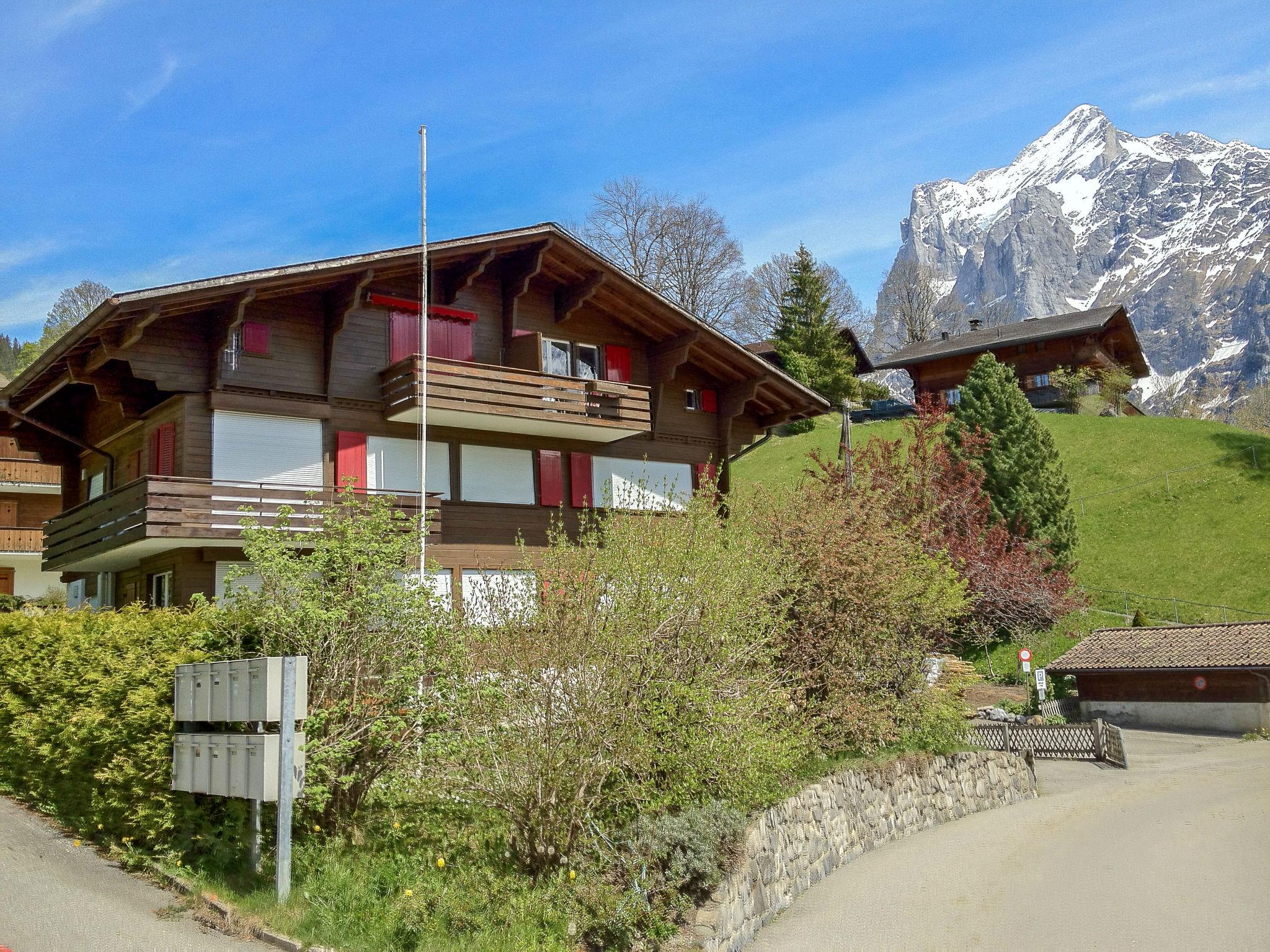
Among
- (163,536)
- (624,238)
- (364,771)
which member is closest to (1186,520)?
(624,238)

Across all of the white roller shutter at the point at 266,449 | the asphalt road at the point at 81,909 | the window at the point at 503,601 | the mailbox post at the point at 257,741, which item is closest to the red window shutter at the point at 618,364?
the white roller shutter at the point at 266,449

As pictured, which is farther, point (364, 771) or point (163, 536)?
point (163, 536)

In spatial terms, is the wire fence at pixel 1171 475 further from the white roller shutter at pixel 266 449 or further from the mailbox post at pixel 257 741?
the mailbox post at pixel 257 741

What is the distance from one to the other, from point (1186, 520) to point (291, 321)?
38.6 meters

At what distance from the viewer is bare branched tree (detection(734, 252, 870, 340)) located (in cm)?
7331

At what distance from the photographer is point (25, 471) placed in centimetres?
4453

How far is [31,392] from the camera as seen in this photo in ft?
81.6

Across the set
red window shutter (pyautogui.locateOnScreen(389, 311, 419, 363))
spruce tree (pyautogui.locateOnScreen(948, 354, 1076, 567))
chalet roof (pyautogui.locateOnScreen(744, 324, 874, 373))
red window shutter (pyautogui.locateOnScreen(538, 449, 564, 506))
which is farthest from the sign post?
chalet roof (pyautogui.locateOnScreen(744, 324, 874, 373))

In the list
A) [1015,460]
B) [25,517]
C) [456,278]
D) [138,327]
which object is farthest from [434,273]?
[25,517]

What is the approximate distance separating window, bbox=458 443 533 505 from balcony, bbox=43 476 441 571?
6.24 ft

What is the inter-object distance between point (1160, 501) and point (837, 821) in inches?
1583

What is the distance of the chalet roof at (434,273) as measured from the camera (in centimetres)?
2036

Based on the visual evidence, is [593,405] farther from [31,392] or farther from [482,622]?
[482,622]

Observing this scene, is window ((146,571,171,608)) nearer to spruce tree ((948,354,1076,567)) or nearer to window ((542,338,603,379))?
window ((542,338,603,379))
